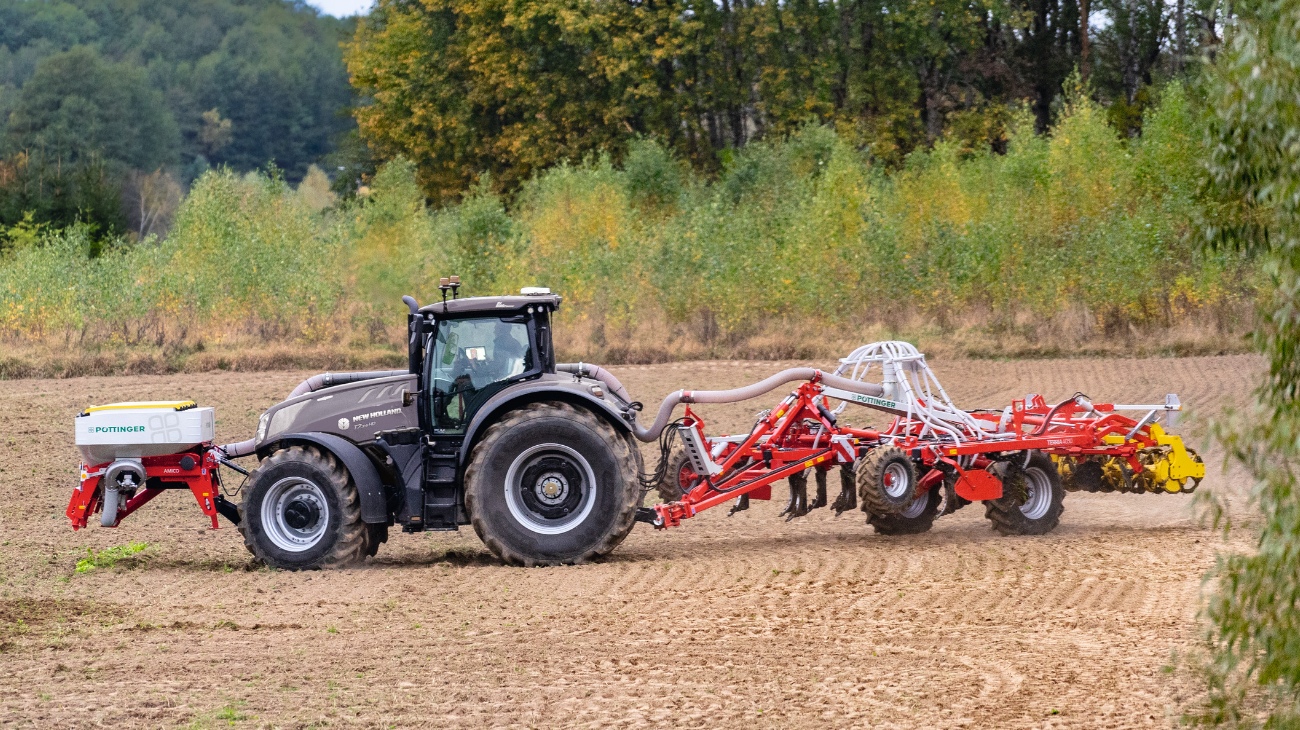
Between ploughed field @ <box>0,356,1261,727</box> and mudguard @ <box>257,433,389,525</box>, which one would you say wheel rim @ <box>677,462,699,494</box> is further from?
mudguard @ <box>257,433,389,525</box>

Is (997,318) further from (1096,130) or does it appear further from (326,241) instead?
(326,241)

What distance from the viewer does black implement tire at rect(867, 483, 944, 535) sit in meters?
11.1

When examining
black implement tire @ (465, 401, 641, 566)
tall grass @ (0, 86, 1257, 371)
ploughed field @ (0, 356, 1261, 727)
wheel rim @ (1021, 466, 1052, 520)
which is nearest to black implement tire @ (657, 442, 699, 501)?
ploughed field @ (0, 356, 1261, 727)

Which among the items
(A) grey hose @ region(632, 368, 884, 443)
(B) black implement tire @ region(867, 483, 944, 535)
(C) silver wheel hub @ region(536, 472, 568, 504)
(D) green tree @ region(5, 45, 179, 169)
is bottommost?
(B) black implement tire @ region(867, 483, 944, 535)

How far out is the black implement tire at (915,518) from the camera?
1105 centimetres

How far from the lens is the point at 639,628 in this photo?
26.8ft

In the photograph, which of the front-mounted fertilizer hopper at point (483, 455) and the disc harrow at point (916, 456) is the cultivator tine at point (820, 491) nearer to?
the disc harrow at point (916, 456)

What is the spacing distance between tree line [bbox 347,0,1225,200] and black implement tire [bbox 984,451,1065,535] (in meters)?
29.3

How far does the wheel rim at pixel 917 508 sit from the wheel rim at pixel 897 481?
1.69 ft

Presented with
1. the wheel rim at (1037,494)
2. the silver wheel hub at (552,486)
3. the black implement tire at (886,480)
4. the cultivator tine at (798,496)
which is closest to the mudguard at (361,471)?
the silver wheel hub at (552,486)

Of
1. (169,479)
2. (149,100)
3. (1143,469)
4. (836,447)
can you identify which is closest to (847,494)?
(836,447)

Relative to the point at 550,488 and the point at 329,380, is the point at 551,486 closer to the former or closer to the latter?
the point at 550,488

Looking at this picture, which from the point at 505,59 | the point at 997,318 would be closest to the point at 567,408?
the point at 997,318

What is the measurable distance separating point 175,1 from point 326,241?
7167 centimetres
